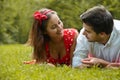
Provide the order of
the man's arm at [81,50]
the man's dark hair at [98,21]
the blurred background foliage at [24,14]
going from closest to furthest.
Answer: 1. the man's dark hair at [98,21]
2. the man's arm at [81,50]
3. the blurred background foliage at [24,14]

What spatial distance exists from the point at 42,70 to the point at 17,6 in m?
26.9

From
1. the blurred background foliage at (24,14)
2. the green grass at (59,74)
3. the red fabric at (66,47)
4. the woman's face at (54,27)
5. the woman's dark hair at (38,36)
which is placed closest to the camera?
the green grass at (59,74)

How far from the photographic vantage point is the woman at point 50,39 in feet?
17.3

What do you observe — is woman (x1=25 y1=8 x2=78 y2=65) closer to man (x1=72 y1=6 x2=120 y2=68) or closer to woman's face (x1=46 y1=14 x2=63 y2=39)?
woman's face (x1=46 y1=14 x2=63 y2=39)

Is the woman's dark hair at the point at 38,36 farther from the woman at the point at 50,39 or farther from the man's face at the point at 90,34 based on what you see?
the man's face at the point at 90,34

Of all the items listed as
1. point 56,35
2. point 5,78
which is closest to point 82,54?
point 56,35

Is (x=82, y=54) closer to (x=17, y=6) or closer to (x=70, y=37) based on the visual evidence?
(x=70, y=37)

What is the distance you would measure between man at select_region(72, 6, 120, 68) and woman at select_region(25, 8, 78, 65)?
1.49 feet

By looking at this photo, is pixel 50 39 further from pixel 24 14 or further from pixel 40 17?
pixel 24 14

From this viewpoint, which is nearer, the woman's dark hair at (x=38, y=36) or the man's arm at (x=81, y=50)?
the man's arm at (x=81, y=50)

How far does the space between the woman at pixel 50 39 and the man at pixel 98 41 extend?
1.49ft

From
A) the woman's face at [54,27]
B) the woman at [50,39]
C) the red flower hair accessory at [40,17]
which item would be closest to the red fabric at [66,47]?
the woman at [50,39]

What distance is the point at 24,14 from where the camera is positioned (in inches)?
1200

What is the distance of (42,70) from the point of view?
4.59m
